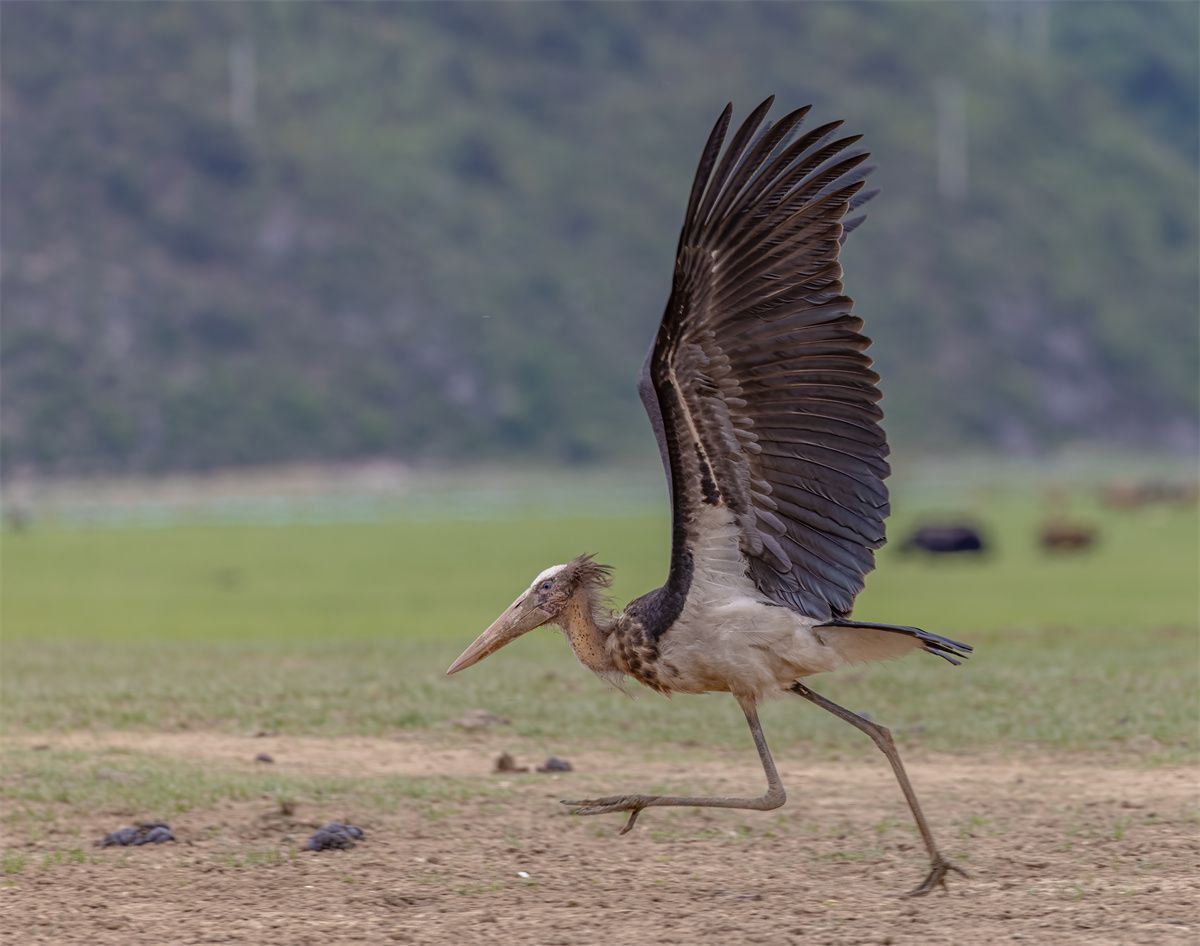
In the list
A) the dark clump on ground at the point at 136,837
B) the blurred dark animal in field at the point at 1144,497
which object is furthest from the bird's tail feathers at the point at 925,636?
the blurred dark animal in field at the point at 1144,497

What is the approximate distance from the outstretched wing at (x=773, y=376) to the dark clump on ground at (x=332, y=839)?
206 centimetres

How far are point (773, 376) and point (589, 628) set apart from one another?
A: 138cm

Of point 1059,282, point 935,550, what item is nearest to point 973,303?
point 1059,282

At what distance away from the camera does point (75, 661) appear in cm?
1557

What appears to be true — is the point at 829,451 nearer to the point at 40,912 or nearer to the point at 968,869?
the point at 968,869

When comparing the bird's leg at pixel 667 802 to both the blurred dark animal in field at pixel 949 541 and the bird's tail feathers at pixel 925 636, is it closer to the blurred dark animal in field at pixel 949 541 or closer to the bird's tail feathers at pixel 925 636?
the bird's tail feathers at pixel 925 636

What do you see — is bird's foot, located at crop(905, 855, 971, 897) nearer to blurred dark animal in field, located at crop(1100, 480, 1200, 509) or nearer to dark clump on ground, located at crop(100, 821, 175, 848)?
dark clump on ground, located at crop(100, 821, 175, 848)

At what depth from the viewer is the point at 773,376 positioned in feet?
24.5

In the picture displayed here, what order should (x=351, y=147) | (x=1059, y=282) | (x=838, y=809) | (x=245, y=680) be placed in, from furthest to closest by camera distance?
(x=1059, y=282) < (x=351, y=147) < (x=245, y=680) < (x=838, y=809)

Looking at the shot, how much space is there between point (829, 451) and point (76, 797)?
433 centimetres

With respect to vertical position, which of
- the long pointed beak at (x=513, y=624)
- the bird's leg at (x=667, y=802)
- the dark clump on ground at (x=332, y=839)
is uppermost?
the long pointed beak at (x=513, y=624)

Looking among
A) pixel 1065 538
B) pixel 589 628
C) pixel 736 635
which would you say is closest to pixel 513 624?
pixel 589 628

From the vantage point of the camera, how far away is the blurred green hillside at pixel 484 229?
233 feet

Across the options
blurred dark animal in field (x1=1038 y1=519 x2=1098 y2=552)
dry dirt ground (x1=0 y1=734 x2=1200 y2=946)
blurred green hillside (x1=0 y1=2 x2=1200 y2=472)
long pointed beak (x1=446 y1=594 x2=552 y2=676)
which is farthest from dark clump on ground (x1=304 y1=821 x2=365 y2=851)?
blurred green hillside (x1=0 y1=2 x2=1200 y2=472)
